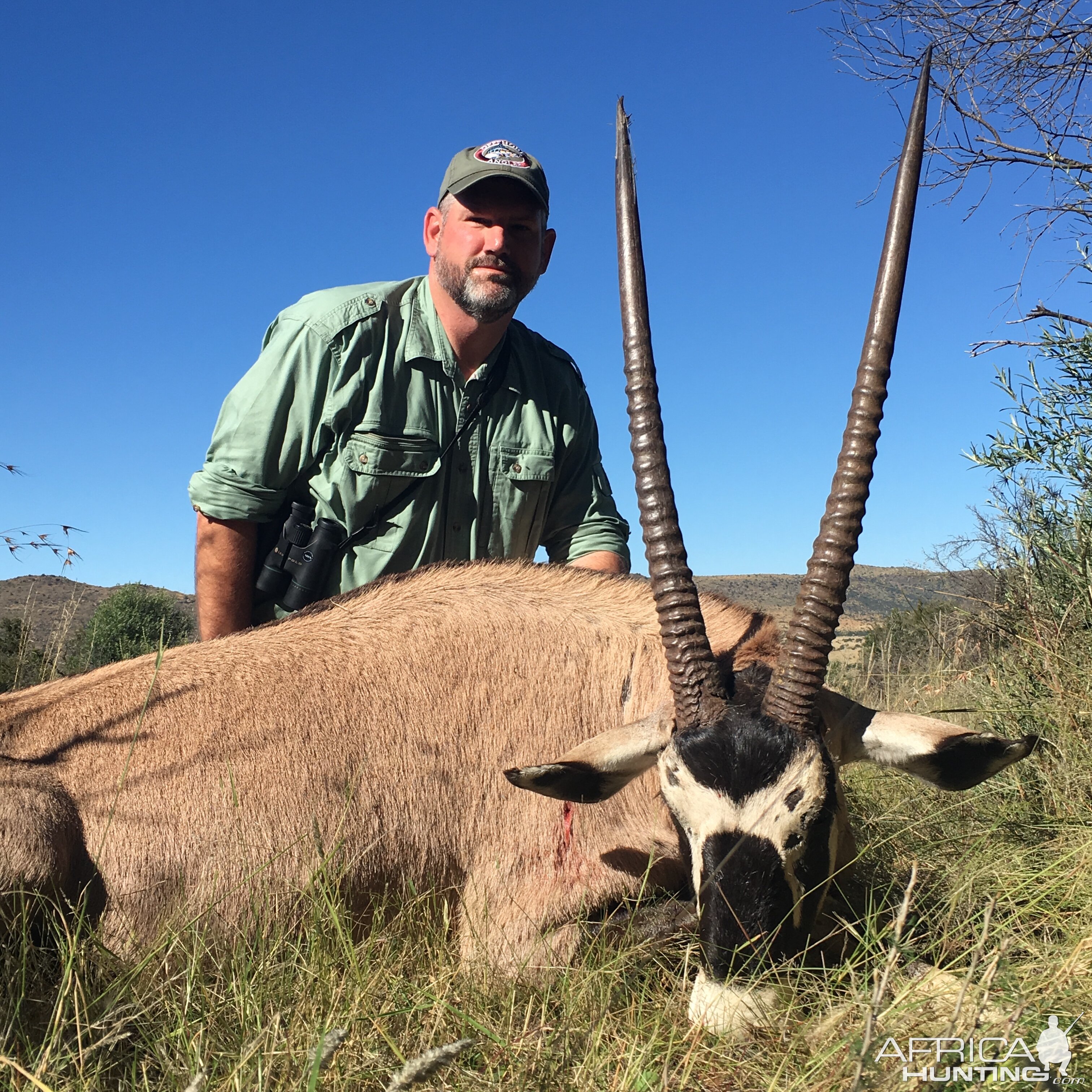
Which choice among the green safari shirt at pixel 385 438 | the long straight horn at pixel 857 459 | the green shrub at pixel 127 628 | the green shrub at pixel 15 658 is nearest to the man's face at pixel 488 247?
the green safari shirt at pixel 385 438

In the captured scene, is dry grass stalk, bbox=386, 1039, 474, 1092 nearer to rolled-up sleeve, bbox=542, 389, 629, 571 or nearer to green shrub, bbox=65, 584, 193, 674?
rolled-up sleeve, bbox=542, 389, 629, 571

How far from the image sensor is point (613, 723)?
361 centimetres

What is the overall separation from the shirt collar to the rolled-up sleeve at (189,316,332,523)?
1.74 ft

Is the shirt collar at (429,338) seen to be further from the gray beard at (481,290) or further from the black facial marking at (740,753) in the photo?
the black facial marking at (740,753)

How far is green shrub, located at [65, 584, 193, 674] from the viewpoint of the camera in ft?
39.3

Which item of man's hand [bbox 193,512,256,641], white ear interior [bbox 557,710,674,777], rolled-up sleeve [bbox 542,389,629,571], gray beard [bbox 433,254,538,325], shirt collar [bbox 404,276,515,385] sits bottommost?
white ear interior [bbox 557,710,674,777]

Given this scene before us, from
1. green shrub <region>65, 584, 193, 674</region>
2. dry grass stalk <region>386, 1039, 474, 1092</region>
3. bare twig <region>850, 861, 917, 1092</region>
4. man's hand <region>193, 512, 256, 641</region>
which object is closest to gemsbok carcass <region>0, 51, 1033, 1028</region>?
bare twig <region>850, 861, 917, 1092</region>

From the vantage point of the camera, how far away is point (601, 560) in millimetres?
6000

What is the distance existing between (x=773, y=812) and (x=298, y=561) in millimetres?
3288

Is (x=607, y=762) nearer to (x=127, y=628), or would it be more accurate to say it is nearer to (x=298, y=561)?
(x=298, y=561)

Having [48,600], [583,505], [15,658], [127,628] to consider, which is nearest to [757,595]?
[48,600]

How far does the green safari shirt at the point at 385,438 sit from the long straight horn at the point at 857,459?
255 centimetres

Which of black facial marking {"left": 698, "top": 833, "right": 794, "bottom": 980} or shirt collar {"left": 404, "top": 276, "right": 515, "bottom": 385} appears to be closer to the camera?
black facial marking {"left": 698, "top": 833, "right": 794, "bottom": 980}

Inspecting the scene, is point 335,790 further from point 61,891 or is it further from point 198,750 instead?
point 61,891
